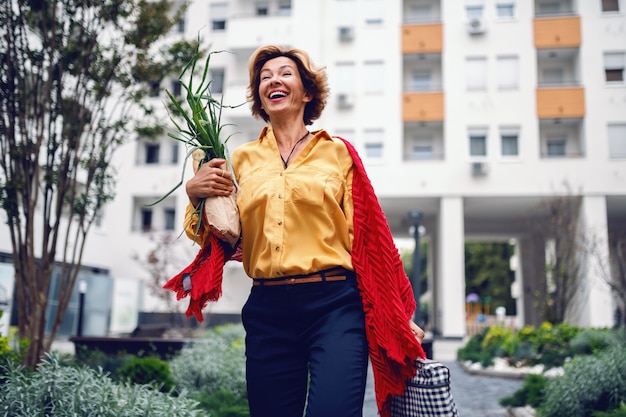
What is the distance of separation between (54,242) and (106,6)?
2.62 m

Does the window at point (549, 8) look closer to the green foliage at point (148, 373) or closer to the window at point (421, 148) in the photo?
the window at point (421, 148)

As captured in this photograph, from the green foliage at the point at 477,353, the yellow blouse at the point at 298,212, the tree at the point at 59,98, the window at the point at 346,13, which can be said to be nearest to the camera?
the yellow blouse at the point at 298,212

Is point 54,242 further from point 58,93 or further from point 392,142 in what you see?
point 392,142

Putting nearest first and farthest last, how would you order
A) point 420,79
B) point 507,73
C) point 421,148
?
point 507,73 < point 421,148 < point 420,79

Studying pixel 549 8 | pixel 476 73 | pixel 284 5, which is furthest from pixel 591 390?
pixel 284 5

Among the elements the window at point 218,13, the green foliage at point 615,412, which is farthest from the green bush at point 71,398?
the window at point 218,13

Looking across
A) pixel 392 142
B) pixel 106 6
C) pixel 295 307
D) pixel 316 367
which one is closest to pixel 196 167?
pixel 295 307

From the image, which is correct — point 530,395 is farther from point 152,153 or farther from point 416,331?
point 152,153

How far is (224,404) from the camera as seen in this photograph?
5.75 m

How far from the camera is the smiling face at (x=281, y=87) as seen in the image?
286cm

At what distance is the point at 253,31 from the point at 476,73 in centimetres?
885

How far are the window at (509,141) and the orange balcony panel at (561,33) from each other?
3.30 metres

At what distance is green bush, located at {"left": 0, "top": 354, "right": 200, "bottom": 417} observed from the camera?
3760mm

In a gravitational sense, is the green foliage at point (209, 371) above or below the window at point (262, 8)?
below
